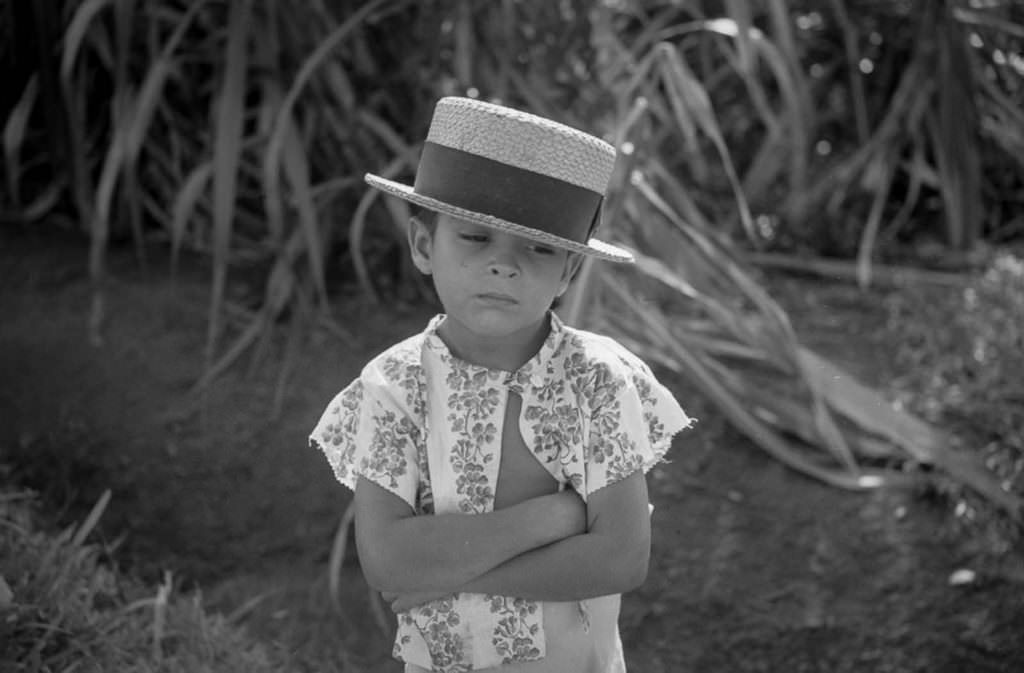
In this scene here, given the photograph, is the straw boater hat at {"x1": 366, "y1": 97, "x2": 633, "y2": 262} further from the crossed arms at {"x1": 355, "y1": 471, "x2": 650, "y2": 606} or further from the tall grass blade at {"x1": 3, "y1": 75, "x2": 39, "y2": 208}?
the tall grass blade at {"x1": 3, "y1": 75, "x2": 39, "y2": 208}

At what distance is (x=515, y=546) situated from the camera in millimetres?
1910

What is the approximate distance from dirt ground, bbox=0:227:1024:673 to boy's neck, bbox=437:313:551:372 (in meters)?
0.95

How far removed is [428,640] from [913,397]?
1770 mm

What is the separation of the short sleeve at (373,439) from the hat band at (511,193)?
265 millimetres

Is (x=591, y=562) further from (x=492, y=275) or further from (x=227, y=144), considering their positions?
(x=227, y=144)

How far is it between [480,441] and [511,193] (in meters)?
0.31

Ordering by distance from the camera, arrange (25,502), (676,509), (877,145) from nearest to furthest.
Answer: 1. (25,502)
2. (676,509)
3. (877,145)

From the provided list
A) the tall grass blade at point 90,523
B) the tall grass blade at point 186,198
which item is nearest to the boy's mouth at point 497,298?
the tall grass blade at point 90,523

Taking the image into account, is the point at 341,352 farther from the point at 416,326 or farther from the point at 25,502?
the point at 25,502

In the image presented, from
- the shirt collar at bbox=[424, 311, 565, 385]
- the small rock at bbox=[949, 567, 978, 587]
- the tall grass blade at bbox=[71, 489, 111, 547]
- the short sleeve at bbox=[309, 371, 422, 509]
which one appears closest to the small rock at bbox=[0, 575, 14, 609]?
the tall grass blade at bbox=[71, 489, 111, 547]

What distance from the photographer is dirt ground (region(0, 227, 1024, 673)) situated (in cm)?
287

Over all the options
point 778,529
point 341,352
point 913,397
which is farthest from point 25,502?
point 913,397

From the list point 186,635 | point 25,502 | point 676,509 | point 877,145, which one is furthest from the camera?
point 877,145

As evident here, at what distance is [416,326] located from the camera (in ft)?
11.5
